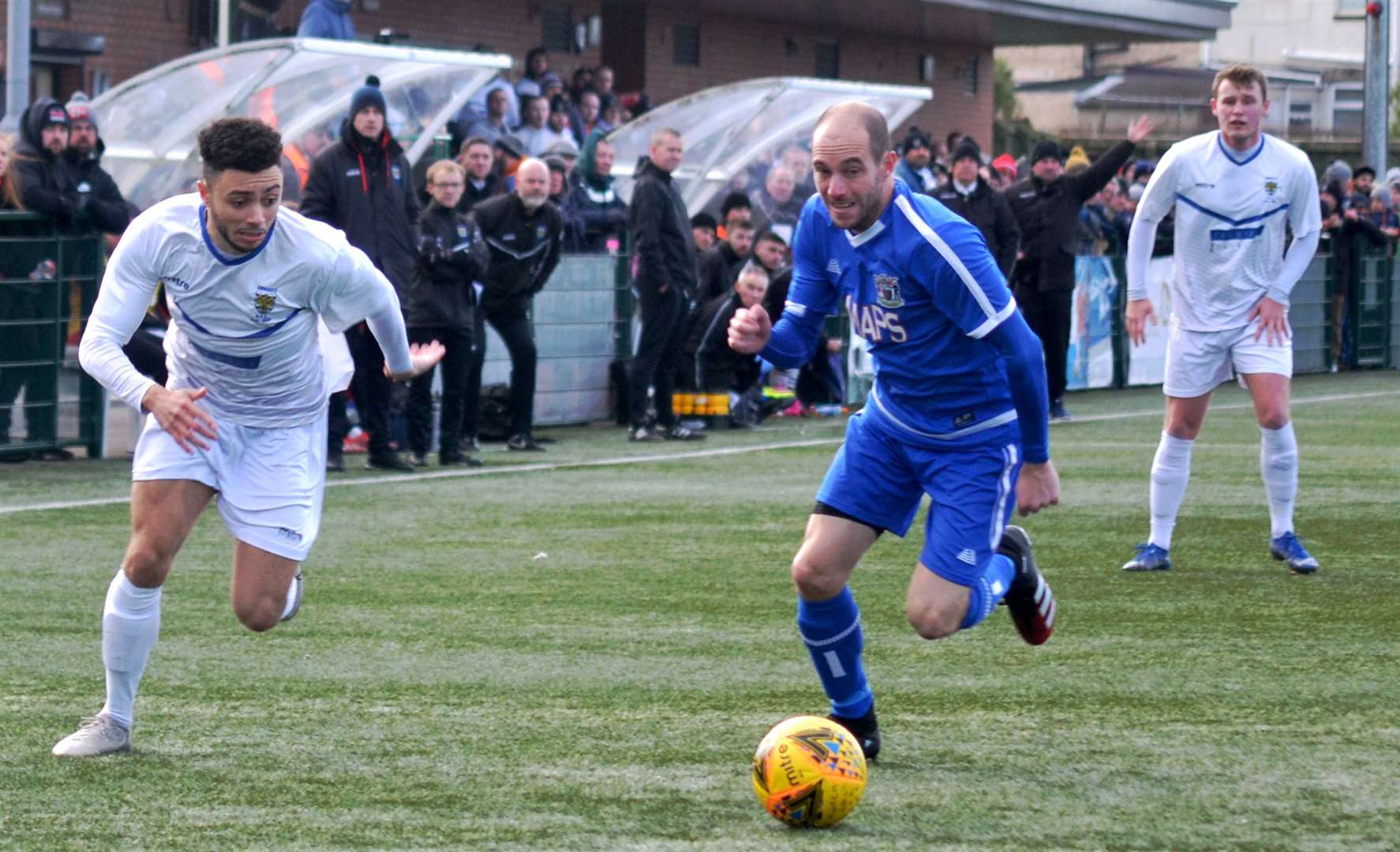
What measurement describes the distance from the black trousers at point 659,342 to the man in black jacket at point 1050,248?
3104 millimetres

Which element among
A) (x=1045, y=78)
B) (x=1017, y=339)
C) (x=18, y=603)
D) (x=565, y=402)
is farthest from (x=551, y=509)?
(x=1045, y=78)

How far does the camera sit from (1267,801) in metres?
5.22

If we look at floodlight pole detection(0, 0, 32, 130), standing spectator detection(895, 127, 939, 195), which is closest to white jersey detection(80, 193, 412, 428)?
floodlight pole detection(0, 0, 32, 130)

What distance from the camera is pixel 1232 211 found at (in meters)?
9.17

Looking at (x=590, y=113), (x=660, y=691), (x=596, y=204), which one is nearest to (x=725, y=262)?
(x=596, y=204)

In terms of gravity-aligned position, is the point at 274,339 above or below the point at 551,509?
above

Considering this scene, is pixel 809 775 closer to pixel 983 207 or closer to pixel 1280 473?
pixel 1280 473

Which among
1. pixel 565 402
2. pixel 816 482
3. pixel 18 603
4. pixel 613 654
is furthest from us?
pixel 565 402

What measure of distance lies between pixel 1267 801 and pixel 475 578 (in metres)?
4.62

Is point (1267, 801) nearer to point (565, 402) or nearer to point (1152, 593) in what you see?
point (1152, 593)

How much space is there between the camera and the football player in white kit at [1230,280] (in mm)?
9102

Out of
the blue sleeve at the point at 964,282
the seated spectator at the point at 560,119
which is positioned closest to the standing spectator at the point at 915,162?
the seated spectator at the point at 560,119

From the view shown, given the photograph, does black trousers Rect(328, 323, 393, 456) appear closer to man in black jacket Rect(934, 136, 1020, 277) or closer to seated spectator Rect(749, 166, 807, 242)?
man in black jacket Rect(934, 136, 1020, 277)

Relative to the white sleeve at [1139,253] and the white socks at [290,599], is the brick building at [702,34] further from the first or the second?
the white socks at [290,599]
